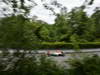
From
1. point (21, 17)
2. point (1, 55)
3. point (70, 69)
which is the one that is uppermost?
point (21, 17)

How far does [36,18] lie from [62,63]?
1.95 m

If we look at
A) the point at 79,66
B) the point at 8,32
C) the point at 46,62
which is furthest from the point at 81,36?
the point at 8,32

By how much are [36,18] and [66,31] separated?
1145 millimetres

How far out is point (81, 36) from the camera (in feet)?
27.7

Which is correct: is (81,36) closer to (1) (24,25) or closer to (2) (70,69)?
(2) (70,69)

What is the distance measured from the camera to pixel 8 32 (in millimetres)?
7168

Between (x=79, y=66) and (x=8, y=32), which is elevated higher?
(x=8, y=32)

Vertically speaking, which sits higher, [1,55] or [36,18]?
[36,18]

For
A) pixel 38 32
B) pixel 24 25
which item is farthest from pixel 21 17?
pixel 38 32

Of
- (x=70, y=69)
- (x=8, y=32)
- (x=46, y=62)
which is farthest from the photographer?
(x=70, y=69)

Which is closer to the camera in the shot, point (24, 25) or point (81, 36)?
point (24, 25)

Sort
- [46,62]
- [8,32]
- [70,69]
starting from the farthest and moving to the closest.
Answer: [70,69]
[46,62]
[8,32]

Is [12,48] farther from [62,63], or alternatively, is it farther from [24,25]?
[62,63]

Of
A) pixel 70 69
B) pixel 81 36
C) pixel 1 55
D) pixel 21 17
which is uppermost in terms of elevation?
pixel 21 17
